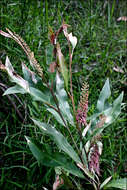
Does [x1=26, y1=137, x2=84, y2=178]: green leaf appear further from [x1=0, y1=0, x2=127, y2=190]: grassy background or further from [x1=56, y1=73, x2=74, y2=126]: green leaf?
[x1=0, y1=0, x2=127, y2=190]: grassy background

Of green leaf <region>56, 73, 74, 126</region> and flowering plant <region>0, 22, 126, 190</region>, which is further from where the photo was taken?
green leaf <region>56, 73, 74, 126</region>

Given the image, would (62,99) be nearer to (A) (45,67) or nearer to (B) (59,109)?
(B) (59,109)

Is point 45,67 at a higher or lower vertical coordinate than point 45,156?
higher

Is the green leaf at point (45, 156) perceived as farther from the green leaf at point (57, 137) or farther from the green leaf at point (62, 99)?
the green leaf at point (62, 99)

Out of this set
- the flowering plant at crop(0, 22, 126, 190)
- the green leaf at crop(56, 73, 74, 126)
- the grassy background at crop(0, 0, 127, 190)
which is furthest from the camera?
the grassy background at crop(0, 0, 127, 190)

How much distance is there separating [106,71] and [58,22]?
1.69 ft

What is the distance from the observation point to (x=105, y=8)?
2.66m

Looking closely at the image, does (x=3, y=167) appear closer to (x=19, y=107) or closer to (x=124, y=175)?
(x=19, y=107)

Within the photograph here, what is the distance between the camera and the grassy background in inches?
53.2

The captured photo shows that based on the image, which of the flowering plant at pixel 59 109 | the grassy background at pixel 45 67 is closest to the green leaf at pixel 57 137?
the flowering plant at pixel 59 109

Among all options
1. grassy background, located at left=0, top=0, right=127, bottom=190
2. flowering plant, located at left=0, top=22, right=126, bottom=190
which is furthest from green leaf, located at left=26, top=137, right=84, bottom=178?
grassy background, located at left=0, top=0, right=127, bottom=190

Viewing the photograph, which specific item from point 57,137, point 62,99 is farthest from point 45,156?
point 62,99

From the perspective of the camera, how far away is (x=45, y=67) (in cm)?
173

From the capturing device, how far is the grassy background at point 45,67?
1.35 meters
